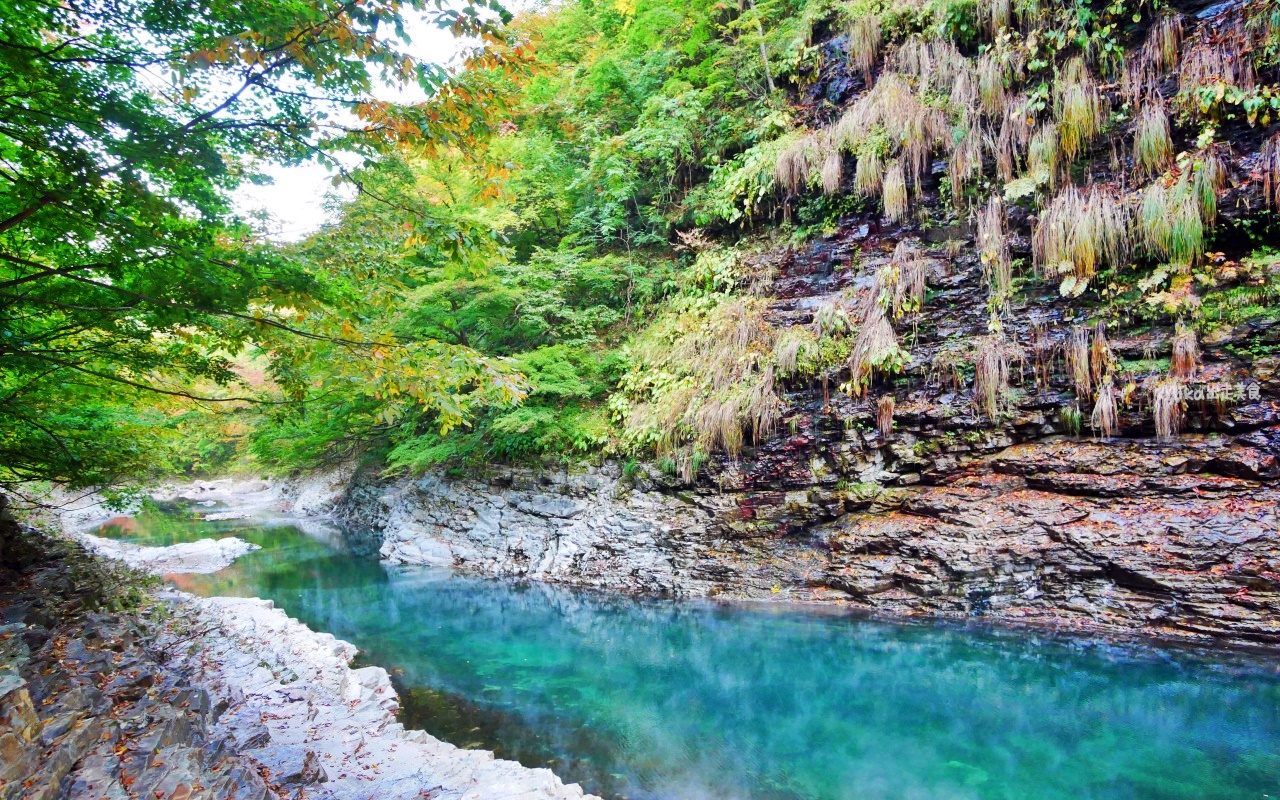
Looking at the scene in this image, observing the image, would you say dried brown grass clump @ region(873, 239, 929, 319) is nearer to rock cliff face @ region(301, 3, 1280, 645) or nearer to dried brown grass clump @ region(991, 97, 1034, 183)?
rock cliff face @ region(301, 3, 1280, 645)

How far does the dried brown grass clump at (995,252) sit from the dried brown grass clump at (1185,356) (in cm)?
186

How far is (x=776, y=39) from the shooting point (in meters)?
11.0

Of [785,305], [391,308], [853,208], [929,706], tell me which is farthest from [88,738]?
[853,208]

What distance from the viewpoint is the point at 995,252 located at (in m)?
7.89

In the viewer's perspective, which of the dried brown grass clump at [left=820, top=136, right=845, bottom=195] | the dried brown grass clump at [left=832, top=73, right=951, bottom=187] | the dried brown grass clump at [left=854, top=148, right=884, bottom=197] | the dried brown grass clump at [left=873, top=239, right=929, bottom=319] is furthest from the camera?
the dried brown grass clump at [left=820, top=136, right=845, bottom=195]

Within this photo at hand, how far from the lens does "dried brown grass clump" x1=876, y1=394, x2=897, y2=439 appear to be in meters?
8.05

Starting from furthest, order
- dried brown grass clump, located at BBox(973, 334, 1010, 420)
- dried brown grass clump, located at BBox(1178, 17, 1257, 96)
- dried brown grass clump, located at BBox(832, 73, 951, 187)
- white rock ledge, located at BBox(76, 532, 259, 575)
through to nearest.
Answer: white rock ledge, located at BBox(76, 532, 259, 575)
dried brown grass clump, located at BBox(832, 73, 951, 187)
dried brown grass clump, located at BBox(973, 334, 1010, 420)
dried brown grass clump, located at BBox(1178, 17, 1257, 96)

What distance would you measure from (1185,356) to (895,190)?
4199 mm

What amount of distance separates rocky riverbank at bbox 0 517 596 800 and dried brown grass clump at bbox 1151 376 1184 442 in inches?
275

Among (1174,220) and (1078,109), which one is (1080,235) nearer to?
(1174,220)

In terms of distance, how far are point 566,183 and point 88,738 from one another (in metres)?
12.1

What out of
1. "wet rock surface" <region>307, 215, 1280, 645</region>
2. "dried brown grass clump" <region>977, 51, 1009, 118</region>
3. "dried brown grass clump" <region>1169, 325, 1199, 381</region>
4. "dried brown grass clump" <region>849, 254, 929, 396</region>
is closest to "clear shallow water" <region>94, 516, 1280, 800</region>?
"wet rock surface" <region>307, 215, 1280, 645</region>

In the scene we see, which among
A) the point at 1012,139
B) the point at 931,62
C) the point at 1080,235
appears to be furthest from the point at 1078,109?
the point at 931,62

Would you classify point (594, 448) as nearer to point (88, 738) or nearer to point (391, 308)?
point (391, 308)
